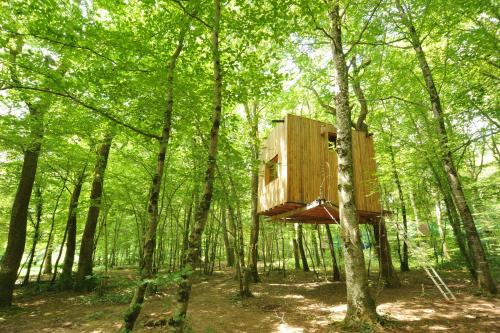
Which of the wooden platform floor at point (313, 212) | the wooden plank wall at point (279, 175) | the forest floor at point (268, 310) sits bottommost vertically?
the forest floor at point (268, 310)

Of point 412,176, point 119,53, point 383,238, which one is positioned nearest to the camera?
point 119,53

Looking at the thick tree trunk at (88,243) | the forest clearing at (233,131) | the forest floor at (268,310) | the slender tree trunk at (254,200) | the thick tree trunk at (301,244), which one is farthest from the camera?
the thick tree trunk at (301,244)

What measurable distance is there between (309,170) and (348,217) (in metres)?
3.40

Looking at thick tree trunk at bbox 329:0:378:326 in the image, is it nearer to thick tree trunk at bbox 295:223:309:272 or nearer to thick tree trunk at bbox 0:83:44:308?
thick tree trunk at bbox 0:83:44:308

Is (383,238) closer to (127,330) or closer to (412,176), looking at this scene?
(412,176)

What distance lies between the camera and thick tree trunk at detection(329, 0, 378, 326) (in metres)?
5.41

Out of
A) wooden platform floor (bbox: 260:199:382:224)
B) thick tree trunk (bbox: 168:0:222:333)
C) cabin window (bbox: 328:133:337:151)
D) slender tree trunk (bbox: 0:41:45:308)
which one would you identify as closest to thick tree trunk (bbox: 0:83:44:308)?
slender tree trunk (bbox: 0:41:45:308)

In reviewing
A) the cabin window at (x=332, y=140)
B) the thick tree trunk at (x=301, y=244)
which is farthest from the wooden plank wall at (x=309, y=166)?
the thick tree trunk at (x=301, y=244)

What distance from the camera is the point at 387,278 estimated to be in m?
10.7

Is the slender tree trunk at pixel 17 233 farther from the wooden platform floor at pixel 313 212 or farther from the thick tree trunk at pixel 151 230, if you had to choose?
the wooden platform floor at pixel 313 212

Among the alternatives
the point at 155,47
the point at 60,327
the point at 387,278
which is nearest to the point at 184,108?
the point at 155,47

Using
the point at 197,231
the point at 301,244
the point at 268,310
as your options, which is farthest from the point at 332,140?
the point at 301,244

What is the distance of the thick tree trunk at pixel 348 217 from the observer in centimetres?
541

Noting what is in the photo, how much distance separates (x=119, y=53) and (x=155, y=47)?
1099 millimetres
